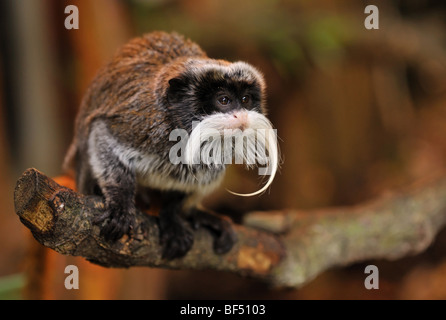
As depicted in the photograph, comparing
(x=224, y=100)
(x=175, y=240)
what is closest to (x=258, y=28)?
(x=224, y=100)

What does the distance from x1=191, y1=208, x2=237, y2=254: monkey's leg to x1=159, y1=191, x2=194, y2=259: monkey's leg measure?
0.10 m

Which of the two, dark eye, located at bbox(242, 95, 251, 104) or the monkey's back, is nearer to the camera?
dark eye, located at bbox(242, 95, 251, 104)

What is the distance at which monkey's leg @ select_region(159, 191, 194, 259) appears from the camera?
206cm

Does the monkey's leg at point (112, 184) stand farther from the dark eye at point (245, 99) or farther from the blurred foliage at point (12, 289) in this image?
the blurred foliage at point (12, 289)

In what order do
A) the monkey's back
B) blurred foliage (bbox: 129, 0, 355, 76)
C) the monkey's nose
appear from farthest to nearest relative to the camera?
blurred foliage (bbox: 129, 0, 355, 76)
the monkey's back
the monkey's nose

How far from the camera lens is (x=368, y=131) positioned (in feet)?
13.8

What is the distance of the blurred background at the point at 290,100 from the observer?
3.38 meters

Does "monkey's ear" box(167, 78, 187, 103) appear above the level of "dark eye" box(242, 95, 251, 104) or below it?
above

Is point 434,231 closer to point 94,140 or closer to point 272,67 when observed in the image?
point 272,67

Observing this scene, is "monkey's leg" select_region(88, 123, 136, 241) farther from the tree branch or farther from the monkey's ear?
the monkey's ear

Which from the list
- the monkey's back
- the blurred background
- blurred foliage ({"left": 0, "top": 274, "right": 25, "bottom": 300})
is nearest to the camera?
the monkey's back

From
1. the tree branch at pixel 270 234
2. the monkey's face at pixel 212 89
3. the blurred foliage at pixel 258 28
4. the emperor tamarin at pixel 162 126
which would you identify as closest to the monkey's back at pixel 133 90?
the emperor tamarin at pixel 162 126

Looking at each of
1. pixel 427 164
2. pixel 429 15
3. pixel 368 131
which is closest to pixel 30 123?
pixel 368 131

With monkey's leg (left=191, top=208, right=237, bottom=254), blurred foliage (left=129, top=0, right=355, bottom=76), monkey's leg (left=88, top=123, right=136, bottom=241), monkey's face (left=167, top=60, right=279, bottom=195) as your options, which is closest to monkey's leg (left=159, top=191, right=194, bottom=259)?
monkey's leg (left=191, top=208, right=237, bottom=254)
